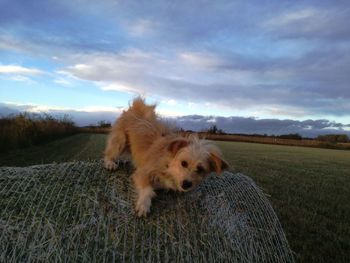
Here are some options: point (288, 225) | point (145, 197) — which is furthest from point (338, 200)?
point (145, 197)

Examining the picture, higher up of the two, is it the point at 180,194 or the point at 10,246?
the point at 180,194

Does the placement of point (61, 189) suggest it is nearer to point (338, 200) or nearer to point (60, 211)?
point (60, 211)

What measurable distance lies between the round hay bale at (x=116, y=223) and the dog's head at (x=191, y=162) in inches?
8.9

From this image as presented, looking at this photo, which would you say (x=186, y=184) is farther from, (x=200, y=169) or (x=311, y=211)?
(x=311, y=211)

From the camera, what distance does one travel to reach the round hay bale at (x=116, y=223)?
14.3ft

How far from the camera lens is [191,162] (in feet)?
17.1

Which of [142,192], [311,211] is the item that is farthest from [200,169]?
[311,211]

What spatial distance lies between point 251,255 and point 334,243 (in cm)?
301

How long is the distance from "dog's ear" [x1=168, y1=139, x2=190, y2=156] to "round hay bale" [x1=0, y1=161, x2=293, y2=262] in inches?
22.8

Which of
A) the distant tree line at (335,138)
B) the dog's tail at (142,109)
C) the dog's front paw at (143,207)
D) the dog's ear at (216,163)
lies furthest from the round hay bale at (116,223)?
the distant tree line at (335,138)

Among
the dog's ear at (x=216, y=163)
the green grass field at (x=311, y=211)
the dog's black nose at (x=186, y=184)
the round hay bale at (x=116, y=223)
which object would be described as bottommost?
the green grass field at (x=311, y=211)

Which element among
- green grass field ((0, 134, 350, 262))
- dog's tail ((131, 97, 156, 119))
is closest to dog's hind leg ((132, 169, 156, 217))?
dog's tail ((131, 97, 156, 119))

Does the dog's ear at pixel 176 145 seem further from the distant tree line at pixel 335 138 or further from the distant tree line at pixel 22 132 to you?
the distant tree line at pixel 335 138

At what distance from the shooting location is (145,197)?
191 inches
